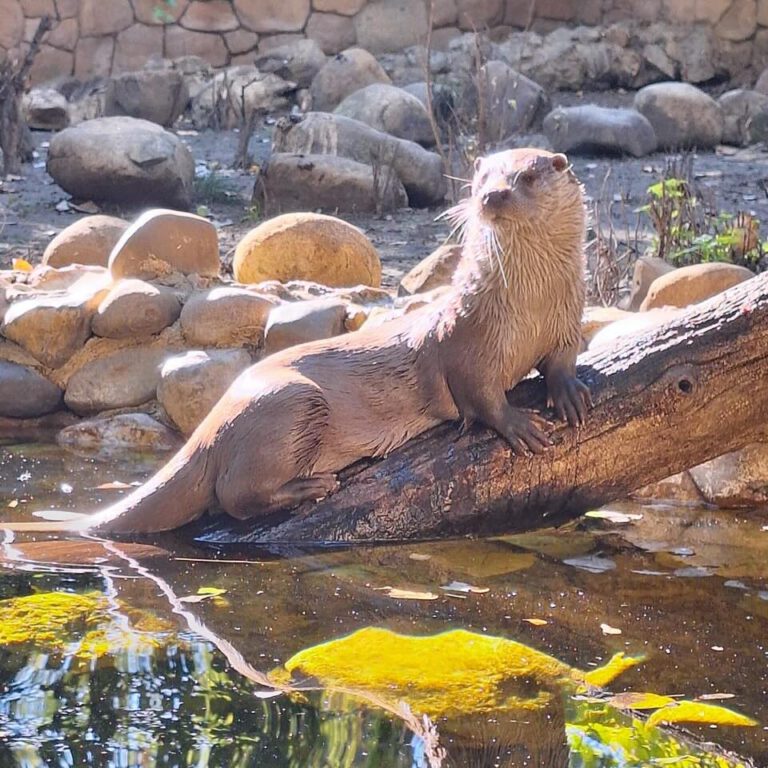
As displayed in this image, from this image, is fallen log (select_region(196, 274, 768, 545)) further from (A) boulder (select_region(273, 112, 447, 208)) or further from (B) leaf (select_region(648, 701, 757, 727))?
(A) boulder (select_region(273, 112, 447, 208))

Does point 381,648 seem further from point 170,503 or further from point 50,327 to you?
point 50,327

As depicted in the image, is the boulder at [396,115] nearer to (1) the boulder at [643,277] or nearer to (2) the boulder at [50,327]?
(1) the boulder at [643,277]

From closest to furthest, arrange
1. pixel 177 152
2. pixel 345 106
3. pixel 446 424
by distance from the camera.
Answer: pixel 446 424 → pixel 177 152 → pixel 345 106

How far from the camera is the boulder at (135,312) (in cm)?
452

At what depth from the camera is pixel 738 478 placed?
3580mm

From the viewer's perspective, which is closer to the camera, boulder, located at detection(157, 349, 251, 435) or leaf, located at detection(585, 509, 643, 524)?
leaf, located at detection(585, 509, 643, 524)

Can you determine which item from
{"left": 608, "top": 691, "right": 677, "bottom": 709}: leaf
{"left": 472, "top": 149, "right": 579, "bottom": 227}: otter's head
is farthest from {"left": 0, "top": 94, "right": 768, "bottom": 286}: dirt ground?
{"left": 608, "top": 691, "right": 677, "bottom": 709}: leaf

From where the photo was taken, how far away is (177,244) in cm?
484

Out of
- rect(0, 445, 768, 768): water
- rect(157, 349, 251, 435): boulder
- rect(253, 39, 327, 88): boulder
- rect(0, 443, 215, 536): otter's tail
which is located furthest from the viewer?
rect(253, 39, 327, 88): boulder

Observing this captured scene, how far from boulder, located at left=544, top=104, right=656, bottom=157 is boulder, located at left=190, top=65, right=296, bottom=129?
2.28 metres

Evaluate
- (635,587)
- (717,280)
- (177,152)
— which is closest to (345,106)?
(177,152)

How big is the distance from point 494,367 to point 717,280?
1.70m

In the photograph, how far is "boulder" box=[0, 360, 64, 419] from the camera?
4512 millimetres

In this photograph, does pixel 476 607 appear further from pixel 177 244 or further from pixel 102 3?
pixel 102 3
